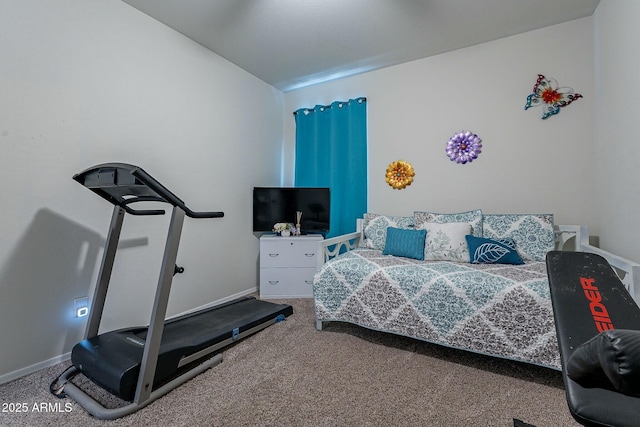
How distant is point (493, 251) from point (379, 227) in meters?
1.04

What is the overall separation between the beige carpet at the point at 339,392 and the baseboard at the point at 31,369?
0.04 m

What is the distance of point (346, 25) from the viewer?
2494 millimetres

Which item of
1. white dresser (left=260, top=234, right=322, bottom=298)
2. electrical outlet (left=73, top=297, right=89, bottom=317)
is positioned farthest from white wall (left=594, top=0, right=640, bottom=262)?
electrical outlet (left=73, top=297, right=89, bottom=317)

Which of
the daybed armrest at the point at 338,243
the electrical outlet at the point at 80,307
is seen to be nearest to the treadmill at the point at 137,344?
the electrical outlet at the point at 80,307

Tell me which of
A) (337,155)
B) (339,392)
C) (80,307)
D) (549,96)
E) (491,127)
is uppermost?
(549,96)

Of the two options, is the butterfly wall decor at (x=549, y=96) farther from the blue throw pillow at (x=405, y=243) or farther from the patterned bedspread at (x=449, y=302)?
the blue throw pillow at (x=405, y=243)

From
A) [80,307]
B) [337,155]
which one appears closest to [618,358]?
[80,307]

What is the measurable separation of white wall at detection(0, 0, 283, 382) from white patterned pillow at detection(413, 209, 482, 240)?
1.97 metres

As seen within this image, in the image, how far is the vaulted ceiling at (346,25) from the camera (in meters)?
2.24

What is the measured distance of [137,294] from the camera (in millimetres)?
2318

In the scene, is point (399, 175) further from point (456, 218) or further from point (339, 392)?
point (339, 392)

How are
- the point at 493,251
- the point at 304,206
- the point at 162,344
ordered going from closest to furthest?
1. the point at 162,344
2. the point at 493,251
3. the point at 304,206

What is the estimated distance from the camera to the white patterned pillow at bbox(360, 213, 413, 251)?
2.90 m

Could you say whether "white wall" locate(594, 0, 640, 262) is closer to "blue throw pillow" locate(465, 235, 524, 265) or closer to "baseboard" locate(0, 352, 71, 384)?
"blue throw pillow" locate(465, 235, 524, 265)
